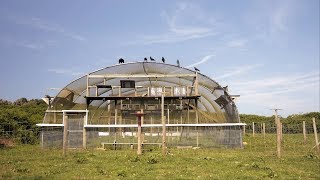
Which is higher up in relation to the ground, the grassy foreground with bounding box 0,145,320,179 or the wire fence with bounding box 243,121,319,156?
the wire fence with bounding box 243,121,319,156

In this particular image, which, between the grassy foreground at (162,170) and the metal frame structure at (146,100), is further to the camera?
the metal frame structure at (146,100)

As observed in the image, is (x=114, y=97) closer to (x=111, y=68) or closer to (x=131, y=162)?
(x=111, y=68)

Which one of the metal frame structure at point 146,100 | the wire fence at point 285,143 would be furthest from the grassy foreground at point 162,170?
the metal frame structure at point 146,100

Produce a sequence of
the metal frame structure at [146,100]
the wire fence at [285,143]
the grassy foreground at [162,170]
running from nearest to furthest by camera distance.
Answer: the grassy foreground at [162,170] < the wire fence at [285,143] < the metal frame structure at [146,100]

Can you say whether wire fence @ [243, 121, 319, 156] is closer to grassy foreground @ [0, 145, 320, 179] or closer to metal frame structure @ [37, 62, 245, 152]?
metal frame structure @ [37, 62, 245, 152]

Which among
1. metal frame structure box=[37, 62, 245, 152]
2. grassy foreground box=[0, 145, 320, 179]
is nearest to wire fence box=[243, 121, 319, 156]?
metal frame structure box=[37, 62, 245, 152]

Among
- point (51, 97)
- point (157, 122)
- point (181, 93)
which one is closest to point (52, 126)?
point (51, 97)

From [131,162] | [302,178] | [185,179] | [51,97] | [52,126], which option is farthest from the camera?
[51,97]

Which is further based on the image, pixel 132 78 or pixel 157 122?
pixel 132 78

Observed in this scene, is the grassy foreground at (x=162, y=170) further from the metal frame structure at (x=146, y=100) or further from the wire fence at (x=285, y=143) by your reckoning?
the metal frame structure at (x=146, y=100)

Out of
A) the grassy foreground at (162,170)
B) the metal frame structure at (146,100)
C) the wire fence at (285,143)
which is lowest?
the grassy foreground at (162,170)

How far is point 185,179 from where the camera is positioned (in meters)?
13.0

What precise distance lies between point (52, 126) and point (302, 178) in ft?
70.5

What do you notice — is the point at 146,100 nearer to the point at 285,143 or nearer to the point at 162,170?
the point at 285,143
